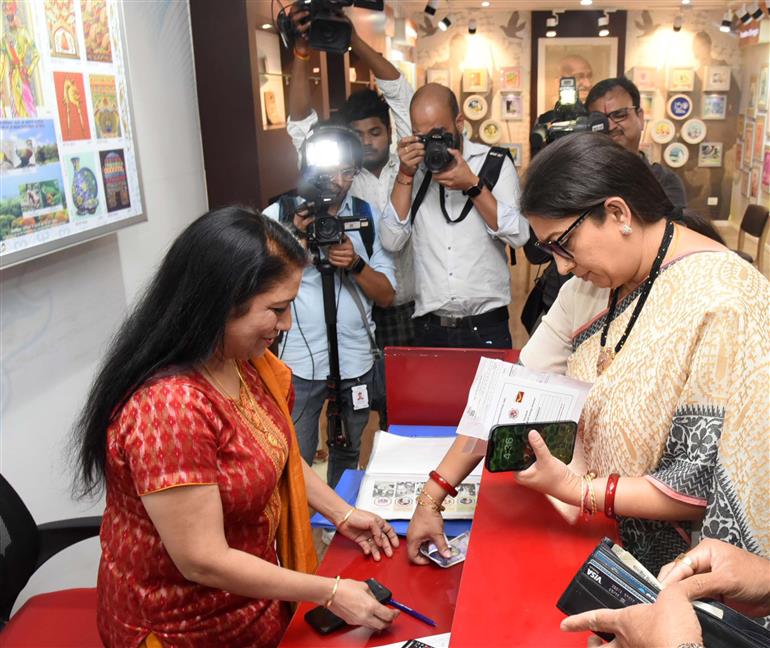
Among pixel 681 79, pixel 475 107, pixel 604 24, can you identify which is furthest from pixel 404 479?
pixel 681 79

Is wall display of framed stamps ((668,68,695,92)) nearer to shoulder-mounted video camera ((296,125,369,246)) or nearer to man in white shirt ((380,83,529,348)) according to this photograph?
man in white shirt ((380,83,529,348))

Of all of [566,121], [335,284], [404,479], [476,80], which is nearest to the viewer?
[404,479]

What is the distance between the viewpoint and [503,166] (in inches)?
95.9

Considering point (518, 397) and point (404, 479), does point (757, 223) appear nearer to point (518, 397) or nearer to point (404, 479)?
point (404, 479)

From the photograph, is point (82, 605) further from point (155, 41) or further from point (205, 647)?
point (155, 41)

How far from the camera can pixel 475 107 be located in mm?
8133

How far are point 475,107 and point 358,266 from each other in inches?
253

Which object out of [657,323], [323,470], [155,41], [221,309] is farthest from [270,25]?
[657,323]

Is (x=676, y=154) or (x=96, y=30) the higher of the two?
(x=96, y=30)

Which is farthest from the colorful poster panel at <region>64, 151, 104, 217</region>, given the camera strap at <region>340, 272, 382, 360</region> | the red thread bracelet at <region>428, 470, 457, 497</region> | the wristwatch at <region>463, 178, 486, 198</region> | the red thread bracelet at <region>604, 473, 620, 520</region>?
the red thread bracelet at <region>604, 473, 620, 520</region>

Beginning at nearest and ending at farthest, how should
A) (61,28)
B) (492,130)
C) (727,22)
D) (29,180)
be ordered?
(29,180), (61,28), (727,22), (492,130)

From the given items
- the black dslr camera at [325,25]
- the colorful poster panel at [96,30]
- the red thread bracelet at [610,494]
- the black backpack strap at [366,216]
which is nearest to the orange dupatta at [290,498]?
the red thread bracelet at [610,494]

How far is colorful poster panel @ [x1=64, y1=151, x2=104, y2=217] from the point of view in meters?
2.01

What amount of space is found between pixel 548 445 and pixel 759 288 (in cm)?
41
